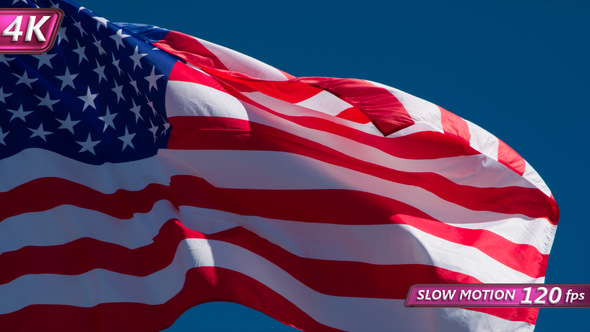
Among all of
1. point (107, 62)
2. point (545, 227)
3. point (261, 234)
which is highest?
point (107, 62)

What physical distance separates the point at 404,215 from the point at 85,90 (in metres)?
4.05

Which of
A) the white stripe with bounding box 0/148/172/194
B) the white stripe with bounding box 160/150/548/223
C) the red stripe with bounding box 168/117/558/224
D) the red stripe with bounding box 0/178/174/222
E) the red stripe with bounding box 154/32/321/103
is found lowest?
the red stripe with bounding box 0/178/174/222

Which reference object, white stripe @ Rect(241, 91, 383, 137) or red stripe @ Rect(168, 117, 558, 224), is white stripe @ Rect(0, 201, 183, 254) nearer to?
red stripe @ Rect(168, 117, 558, 224)

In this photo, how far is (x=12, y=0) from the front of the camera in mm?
11453

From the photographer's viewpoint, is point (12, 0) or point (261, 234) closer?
point (261, 234)

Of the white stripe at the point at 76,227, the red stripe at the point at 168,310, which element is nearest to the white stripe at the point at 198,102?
the white stripe at the point at 76,227

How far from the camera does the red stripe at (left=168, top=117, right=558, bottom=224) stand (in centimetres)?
1080

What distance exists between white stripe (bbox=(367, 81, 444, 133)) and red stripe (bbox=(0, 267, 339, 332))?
2.47 metres

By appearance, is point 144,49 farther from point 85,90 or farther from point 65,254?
point 65,254

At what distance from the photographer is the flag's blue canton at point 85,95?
11141mm

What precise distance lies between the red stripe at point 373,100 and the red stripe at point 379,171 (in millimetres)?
811

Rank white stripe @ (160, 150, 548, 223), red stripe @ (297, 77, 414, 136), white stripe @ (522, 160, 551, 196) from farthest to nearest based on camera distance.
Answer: white stripe @ (522, 160, 551, 196), white stripe @ (160, 150, 548, 223), red stripe @ (297, 77, 414, 136)

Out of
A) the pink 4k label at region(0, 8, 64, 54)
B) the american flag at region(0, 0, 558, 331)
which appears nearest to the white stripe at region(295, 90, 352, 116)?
the american flag at region(0, 0, 558, 331)

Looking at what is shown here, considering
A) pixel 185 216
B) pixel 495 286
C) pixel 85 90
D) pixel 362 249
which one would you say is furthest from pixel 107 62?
pixel 495 286
